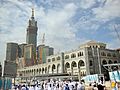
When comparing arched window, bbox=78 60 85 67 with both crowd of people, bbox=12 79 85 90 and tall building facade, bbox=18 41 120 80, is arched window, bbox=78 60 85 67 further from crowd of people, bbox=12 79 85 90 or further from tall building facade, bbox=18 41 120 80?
crowd of people, bbox=12 79 85 90

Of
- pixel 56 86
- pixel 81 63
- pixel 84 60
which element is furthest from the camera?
pixel 81 63

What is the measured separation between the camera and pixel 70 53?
272 feet

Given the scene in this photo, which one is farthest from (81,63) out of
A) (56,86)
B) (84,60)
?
(56,86)

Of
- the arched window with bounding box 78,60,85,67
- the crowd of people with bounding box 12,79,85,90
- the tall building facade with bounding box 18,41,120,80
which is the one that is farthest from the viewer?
the arched window with bounding box 78,60,85,67

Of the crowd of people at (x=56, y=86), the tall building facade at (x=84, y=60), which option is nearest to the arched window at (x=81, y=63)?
the tall building facade at (x=84, y=60)

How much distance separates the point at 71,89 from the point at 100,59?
53627mm

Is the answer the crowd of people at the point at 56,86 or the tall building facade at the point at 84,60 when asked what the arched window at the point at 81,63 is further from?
the crowd of people at the point at 56,86

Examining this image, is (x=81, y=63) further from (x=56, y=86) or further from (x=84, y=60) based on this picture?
(x=56, y=86)

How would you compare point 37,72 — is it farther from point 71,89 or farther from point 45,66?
point 71,89

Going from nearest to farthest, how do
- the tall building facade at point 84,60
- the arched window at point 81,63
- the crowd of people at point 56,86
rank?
the crowd of people at point 56,86
the tall building facade at point 84,60
the arched window at point 81,63

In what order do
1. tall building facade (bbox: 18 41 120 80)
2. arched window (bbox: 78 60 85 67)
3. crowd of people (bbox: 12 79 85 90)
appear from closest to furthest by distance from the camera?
crowd of people (bbox: 12 79 85 90), tall building facade (bbox: 18 41 120 80), arched window (bbox: 78 60 85 67)

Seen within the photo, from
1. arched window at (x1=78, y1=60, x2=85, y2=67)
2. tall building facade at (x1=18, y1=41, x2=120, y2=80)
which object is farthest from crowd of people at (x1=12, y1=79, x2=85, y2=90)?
arched window at (x1=78, y1=60, x2=85, y2=67)

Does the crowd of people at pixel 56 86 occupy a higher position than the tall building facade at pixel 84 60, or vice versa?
the tall building facade at pixel 84 60

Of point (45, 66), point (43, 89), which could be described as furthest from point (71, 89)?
point (45, 66)
